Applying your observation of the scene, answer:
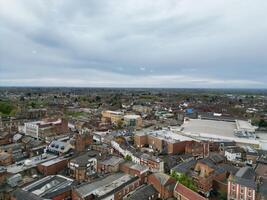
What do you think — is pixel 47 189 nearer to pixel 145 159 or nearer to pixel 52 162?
pixel 52 162

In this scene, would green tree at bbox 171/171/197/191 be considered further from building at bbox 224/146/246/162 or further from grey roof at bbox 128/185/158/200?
building at bbox 224/146/246/162

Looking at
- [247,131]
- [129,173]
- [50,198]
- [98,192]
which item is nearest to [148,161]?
[129,173]

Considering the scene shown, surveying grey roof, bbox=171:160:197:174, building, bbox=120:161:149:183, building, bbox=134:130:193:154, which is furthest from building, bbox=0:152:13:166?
grey roof, bbox=171:160:197:174

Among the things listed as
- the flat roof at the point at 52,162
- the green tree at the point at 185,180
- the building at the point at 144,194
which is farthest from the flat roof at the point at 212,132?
the flat roof at the point at 52,162

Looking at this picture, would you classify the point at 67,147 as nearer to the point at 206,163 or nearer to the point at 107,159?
the point at 107,159

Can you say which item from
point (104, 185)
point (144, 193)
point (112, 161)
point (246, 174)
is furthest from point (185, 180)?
point (112, 161)

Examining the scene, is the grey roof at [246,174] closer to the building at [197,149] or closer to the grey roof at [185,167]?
the grey roof at [185,167]
